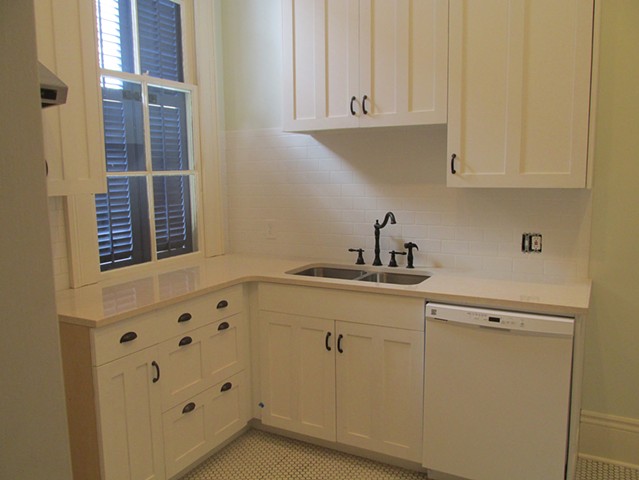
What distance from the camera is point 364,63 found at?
2.72 m

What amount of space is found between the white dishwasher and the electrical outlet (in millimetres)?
624

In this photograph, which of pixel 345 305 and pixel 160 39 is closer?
pixel 345 305

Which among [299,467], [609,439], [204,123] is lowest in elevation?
[299,467]

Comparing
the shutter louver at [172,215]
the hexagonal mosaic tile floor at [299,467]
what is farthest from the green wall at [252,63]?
the hexagonal mosaic tile floor at [299,467]

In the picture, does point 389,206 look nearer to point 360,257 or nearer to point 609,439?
point 360,257

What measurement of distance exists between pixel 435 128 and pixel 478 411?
1.46 meters

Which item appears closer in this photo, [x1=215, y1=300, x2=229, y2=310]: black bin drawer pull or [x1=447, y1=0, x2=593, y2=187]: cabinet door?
[x1=447, y1=0, x2=593, y2=187]: cabinet door

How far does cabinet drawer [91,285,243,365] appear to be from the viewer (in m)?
2.07

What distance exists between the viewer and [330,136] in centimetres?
322

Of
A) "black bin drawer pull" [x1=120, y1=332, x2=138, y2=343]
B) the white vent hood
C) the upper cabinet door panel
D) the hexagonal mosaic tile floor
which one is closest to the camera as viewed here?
the white vent hood

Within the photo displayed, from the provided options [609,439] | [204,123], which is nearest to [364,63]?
[204,123]

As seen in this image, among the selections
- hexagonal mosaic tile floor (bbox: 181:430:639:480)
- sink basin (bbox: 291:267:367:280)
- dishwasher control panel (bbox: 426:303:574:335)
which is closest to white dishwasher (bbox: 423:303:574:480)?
dishwasher control panel (bbox: 426:303:574:335)

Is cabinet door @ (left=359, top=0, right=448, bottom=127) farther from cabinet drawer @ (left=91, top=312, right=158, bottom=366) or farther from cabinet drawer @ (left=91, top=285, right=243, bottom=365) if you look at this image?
cabinet drawer @ (left=91, top=312, right=158, bottom=366)

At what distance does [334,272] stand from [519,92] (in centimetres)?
143
